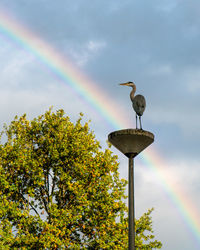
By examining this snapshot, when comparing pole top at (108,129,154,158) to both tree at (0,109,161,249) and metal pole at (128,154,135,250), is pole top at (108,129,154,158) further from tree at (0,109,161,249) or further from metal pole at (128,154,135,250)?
tree at (0,109,161,249)

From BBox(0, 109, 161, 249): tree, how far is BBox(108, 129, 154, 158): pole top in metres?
13.2

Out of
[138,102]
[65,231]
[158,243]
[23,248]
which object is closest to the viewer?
[138,102]

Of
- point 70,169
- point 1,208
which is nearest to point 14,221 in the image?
point 1,208

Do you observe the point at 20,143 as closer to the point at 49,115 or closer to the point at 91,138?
the point at 49,115

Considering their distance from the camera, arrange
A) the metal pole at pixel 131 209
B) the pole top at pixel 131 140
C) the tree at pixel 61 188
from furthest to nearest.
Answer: the tree at pixel 61 188
the pole top at pixel 131 140
the metal pole at pixel 131 209

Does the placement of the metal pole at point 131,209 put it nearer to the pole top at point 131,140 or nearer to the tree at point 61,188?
the pole top at point 131,140

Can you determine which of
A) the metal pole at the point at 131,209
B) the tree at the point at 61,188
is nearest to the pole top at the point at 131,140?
the metal pole at the point at 131,209

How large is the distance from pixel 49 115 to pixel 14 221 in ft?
26.3

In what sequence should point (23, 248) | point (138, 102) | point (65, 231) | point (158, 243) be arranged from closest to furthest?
point (138, 102), point (23, 248), point (65, 231), point (158, 243)

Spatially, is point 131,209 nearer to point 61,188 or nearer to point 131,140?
point 131,140

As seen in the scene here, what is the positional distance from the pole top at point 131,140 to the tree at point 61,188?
13.2 meters

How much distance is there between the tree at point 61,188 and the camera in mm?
22203

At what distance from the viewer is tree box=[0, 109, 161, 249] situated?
72.8 ft

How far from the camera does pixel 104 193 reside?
24094 millimetres
